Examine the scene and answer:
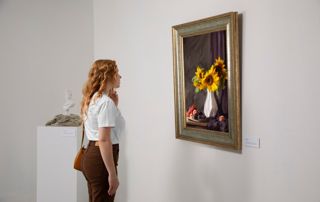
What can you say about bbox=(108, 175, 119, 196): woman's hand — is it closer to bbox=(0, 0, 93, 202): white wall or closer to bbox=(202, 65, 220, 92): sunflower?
bbox=(202, 65, 220, 92): sunflower

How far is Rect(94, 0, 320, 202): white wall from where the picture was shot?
291 cm

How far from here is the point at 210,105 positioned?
3.77 m

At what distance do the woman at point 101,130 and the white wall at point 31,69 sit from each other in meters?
2.93

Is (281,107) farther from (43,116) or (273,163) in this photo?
(43,116)

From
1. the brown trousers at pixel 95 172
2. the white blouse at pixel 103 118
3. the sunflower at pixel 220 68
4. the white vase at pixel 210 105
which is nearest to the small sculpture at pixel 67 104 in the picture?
the white blouse at pixel 103 118

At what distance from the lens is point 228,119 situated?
3.56m

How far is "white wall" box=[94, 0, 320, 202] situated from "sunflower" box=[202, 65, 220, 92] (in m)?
0.31

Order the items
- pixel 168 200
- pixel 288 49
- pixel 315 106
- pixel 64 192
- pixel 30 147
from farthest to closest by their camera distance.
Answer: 1. pixel 30 147
2. pixel 64 192
3. pixel 168 200
4. pixel 288 49
5. pixel 315 106

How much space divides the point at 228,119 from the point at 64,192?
2611 mm

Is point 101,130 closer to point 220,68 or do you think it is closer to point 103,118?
point 103,118

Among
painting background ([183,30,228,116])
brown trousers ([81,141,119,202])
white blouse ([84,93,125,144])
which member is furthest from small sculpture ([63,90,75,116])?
painting background ([183,30,228,116])

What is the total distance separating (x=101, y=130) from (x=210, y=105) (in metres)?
1.05

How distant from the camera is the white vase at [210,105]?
3.72 meters

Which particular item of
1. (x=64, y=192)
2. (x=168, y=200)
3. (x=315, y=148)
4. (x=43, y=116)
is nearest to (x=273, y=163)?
(x=315, y=148)
